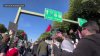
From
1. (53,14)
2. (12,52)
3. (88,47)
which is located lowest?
Answer: (53,14)

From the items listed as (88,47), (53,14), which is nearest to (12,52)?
(88,47)

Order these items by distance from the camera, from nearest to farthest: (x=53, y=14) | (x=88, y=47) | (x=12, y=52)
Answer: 1. (x=88, y=47)
2. (x=12, y=52)
3. (x=53, y=14)

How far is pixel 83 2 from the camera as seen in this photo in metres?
47.2

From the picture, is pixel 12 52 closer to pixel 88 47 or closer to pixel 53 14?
pixel 88 47

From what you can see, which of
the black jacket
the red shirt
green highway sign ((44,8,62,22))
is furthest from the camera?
green highway sign ((44,8,62,22))

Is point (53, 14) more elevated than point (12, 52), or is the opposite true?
point (12, 52)

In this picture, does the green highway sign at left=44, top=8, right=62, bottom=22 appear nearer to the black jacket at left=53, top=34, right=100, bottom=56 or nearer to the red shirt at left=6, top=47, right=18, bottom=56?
the red shirt at left=6, top=47, right=18, bottom=56

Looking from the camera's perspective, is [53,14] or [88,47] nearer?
[88,47]

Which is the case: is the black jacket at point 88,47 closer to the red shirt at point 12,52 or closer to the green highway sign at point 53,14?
the red shirt at point 12,52

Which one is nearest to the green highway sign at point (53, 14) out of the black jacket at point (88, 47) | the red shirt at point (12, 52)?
the red shirt at point (12, 52)

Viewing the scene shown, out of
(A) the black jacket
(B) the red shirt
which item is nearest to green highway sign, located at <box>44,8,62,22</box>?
(B) the red shirt

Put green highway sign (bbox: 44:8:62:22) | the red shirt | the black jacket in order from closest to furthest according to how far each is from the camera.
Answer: the black jacket
the red shirt
green highway sign (bbox: 44:8:62:22)

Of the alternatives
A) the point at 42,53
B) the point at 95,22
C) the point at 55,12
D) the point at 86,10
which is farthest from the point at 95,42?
the point at 86,10

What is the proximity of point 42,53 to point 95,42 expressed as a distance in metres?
9.12
